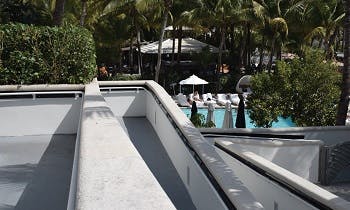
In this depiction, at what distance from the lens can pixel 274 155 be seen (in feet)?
33.9

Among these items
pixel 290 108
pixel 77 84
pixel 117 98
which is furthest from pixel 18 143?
pixel 290 108

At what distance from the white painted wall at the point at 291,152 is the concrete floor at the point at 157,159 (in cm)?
197

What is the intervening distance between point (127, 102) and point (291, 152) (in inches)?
149

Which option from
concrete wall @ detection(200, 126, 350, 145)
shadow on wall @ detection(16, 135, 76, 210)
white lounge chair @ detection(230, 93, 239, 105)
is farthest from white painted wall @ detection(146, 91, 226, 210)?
white lounge chair @ detection(230, 93, 239, 105)

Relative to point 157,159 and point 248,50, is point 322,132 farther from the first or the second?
point 248,50

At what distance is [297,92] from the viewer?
1355cm

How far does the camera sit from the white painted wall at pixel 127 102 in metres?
9.95

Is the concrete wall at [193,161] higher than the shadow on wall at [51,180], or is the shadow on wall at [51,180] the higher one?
the concrete wall at [193,161]

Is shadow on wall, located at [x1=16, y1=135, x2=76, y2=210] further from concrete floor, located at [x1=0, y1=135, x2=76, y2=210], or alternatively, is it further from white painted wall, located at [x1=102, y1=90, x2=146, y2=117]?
white painted wall, located at [x1=102, y1=90, x2=146, y2=117]

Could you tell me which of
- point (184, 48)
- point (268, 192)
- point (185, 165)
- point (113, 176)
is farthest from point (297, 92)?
point (184, 48)

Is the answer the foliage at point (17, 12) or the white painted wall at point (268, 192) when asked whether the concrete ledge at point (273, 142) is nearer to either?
the white painted wall at point (268, 192)

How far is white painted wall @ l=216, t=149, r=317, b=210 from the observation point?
5708mm

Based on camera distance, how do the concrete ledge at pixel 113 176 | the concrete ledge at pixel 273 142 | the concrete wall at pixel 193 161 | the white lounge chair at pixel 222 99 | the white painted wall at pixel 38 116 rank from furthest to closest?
the white lounge chair at pixel 222 99, the concrete ledge at pixel 273 142, the white painted wall at pixel 38 116, the concrete wall at pixel 193 161, the concrete ledge at pixel 113 176

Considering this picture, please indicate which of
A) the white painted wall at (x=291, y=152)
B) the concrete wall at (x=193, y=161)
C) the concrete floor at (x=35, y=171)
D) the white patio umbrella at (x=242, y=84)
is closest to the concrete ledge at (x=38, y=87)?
the concrete floor at (x=35, y=171)
